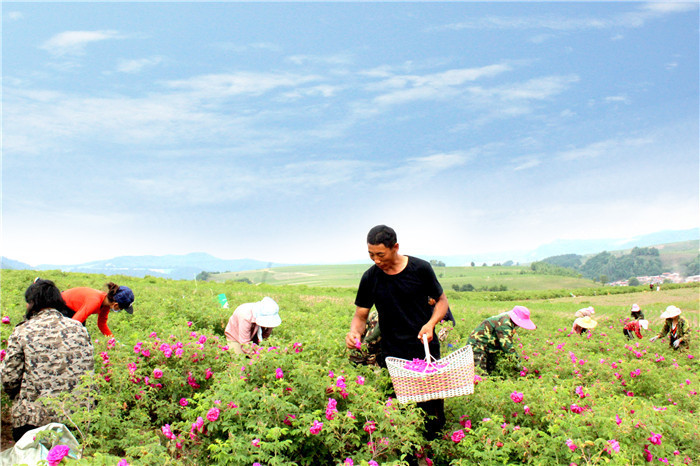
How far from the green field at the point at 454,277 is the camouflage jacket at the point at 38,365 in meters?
31.7

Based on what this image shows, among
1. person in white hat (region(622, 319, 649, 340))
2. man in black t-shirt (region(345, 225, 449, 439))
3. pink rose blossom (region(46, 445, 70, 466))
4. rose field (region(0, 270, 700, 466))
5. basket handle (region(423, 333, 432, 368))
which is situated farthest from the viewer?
person in white hat (region(622, 319, 649, 340))

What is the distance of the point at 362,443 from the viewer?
3.93 meters

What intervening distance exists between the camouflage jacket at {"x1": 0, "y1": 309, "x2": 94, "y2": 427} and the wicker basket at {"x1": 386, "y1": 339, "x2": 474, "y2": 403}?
299cm

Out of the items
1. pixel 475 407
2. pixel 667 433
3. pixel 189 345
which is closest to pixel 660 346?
pixel 667 433

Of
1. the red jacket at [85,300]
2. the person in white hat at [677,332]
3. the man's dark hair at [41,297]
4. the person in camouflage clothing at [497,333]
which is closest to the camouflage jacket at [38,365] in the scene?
the man's dark hair at [41,297]

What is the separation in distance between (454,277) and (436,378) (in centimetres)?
9162

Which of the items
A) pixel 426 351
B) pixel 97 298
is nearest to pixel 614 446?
pixel 426 351

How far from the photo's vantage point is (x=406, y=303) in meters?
4.29

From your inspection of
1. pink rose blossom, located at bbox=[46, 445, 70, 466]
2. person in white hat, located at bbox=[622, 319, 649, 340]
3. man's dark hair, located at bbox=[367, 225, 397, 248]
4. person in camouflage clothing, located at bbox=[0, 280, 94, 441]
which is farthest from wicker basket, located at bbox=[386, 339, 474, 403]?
person in white hat, located at bbox=[622, 319, 649, 340]

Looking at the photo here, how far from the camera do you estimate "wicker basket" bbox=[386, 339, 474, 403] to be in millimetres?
3973

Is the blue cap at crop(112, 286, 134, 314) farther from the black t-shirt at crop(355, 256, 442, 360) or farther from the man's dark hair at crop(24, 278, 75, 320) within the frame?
the black t-shirt at crop(355, 256, 442, 360)

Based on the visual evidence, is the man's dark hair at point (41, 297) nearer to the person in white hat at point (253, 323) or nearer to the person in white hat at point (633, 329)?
the person in white hat at point (253, 323)

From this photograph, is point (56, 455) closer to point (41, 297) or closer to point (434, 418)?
point (41, 297)

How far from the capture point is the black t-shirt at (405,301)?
4273mm
